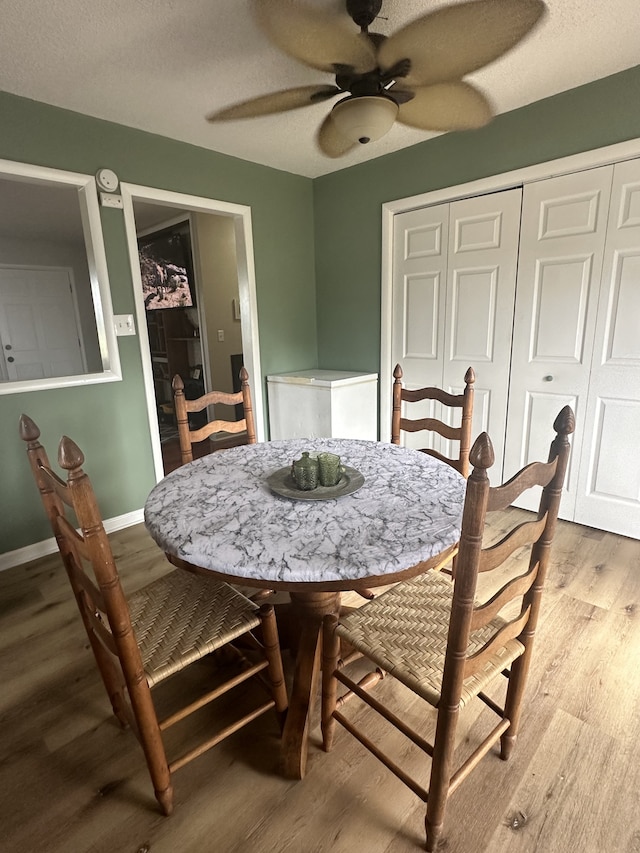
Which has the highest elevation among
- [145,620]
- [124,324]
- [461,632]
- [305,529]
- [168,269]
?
[168,269]

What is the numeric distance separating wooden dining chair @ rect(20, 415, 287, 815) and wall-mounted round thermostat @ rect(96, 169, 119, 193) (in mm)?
1897

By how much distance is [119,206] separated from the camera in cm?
246

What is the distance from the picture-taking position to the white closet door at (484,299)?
8.48ft

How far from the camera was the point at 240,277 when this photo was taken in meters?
3.19

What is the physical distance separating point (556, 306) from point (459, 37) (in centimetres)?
159

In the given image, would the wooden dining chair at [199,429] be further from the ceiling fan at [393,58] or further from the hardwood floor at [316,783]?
the ceiling fan at [393,58]

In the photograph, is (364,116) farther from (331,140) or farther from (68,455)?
(68,455)

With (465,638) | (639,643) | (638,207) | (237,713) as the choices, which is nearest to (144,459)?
(237,713)

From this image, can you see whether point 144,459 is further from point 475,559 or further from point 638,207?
point 638,207

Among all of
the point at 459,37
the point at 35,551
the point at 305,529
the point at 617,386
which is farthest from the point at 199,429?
the point at 617,386

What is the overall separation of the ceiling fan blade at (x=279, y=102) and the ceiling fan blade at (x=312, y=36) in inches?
5.0

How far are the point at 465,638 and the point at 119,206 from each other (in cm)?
270

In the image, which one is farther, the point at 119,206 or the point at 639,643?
the point at 119,206

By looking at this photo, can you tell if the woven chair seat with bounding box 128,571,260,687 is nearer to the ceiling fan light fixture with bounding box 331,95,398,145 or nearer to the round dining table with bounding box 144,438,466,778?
the round dining table with bounding box 144,438,466,778
